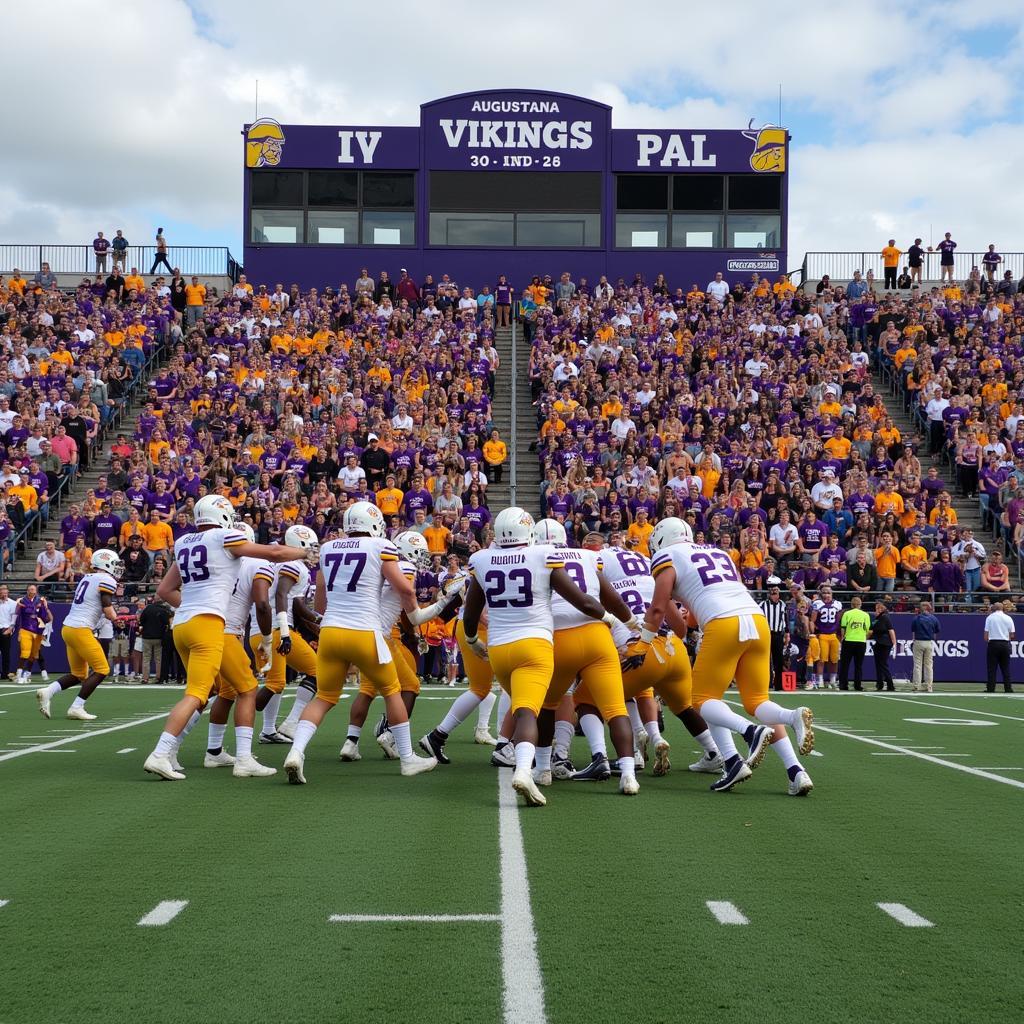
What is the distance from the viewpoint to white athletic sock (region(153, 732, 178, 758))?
9.07 meters

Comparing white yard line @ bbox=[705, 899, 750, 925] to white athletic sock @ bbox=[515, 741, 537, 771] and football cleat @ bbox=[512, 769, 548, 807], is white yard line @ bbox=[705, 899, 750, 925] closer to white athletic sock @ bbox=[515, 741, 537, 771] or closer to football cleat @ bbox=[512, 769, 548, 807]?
football cleat @ bbox=[512, 769, 548, 807]

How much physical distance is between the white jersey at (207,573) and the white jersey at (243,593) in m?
0.31

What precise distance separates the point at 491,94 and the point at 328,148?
4683 mm

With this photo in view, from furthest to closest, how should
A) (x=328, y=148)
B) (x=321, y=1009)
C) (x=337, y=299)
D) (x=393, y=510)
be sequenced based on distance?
(x=328, y=148) < (x=337, y=299) < (x=393, y=510) < (x=321, y=1009)

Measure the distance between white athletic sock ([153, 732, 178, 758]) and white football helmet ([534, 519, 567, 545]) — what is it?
2.99 meters

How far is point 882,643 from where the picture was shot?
834 inches

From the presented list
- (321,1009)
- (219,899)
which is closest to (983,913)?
(321,1009)

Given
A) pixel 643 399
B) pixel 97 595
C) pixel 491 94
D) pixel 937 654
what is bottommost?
pixel 937 654

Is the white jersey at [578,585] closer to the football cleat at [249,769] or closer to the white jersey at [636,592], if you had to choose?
the white jersey at [636,592]

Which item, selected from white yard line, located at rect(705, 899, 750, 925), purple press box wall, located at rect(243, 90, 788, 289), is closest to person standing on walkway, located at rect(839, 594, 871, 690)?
purple press box wall, located at rect(243, 90, 788, 289)

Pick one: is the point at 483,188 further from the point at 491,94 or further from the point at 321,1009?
the point at 321,1009

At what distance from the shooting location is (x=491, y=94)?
114 feet

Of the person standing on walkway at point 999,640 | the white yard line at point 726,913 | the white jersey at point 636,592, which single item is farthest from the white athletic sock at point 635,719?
the person standing on walkway at point 999,640

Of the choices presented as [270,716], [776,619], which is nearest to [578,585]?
[270,716]
